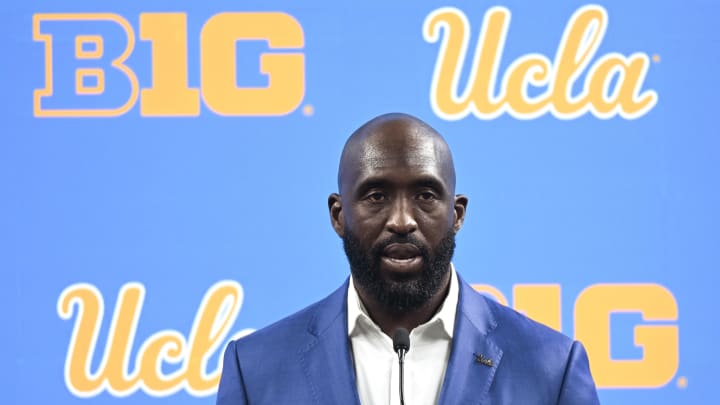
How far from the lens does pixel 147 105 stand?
4.02m

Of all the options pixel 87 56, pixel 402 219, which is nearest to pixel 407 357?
pixel 402 219

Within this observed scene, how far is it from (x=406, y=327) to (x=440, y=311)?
0.26ft

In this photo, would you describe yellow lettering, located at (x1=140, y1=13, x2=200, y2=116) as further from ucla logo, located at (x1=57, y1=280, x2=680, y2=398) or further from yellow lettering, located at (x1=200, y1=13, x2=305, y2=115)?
ucla logo, located at (x1=57, y1=280, x2=680, y2=398)

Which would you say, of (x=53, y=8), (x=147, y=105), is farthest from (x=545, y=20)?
(x=53, y=8)

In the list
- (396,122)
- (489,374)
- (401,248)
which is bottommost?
(489,374)

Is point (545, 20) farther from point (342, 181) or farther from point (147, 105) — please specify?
point (342, 181)

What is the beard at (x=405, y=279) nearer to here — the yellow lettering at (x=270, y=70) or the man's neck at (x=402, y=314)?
the man's neck at (x=402, y=314)

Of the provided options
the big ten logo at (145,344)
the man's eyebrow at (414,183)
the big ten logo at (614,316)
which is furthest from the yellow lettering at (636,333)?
the man's eyebrow at (414,183)

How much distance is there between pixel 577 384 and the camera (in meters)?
2.21

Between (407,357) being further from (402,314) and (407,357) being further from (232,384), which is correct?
(232,384)

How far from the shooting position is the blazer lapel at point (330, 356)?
7.31 feet

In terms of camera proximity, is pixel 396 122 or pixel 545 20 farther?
pixel 545 20

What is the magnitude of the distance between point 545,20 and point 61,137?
5.97ft

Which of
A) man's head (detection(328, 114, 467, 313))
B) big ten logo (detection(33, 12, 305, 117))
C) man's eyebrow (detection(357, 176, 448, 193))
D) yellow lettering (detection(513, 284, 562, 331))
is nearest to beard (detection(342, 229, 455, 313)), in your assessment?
man's head (detection(328, 114, 467, 313))
